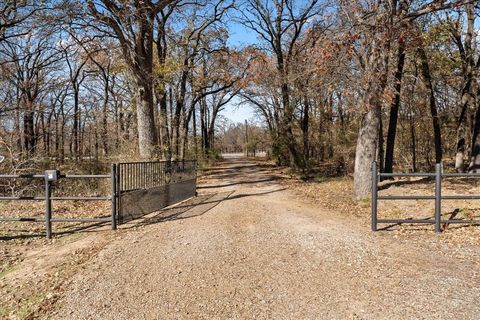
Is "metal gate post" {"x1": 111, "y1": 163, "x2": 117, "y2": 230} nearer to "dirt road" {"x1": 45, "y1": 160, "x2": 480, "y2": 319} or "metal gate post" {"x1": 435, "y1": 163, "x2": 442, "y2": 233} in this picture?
"dirt road" {"x1": 45, "y1": 160, "x2": 480, "y2": 319}

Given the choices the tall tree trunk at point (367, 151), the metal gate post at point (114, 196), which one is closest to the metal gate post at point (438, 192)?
the tall tree trunk at point (367, 151)

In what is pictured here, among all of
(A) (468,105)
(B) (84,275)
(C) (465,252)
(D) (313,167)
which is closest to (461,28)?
(A) (468,105)

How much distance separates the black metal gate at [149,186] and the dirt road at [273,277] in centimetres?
101

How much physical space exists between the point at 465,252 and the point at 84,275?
5860 millimetres

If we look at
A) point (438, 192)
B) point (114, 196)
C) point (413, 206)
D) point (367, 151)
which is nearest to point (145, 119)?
point (114, 196)

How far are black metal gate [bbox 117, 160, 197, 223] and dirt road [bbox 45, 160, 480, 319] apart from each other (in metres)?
1.01

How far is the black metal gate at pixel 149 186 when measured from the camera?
25.0 feet

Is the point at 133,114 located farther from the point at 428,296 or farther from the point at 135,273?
the point at 428,296

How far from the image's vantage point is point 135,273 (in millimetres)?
4602

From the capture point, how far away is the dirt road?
355 centimetres

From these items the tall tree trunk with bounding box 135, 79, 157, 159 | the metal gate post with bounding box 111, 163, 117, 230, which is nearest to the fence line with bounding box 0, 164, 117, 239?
the metal gate post with bounding box 111, 163, 117, 230

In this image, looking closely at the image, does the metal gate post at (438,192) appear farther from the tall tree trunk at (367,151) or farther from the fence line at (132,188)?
the fence line at (132,188)

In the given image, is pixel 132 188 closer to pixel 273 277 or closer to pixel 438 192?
pixel 273 277

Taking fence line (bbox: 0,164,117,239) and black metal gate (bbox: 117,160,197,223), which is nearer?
fence line (bbox: 0,164,117,239)
